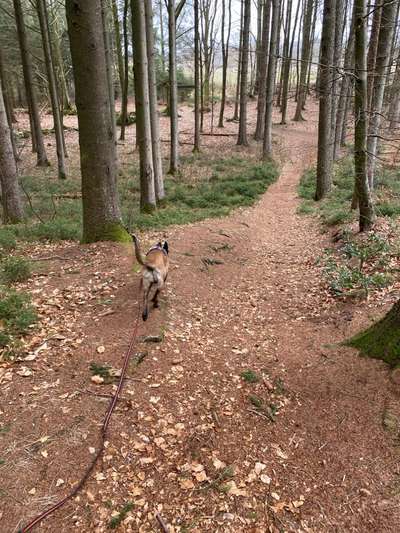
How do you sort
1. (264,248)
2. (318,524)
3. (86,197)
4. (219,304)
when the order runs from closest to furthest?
(318,524), (219,304), (86,197), (264,248)

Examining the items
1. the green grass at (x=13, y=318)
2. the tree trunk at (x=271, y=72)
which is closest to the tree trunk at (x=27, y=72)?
the tree trunk at (x=271, y=72)

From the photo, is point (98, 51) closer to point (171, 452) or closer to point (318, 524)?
point (171, 452)

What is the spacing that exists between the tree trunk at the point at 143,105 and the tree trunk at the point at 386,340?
8267 millimetres

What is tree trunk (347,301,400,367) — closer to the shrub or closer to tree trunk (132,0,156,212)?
the shrub

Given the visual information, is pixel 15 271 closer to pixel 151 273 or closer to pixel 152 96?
pixel 151 273

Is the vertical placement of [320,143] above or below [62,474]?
above

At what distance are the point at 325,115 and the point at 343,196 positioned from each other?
308 cm

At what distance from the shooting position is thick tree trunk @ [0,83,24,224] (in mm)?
9676

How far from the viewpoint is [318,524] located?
105 inches

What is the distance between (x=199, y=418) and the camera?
12.0ft

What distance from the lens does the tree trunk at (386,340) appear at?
3.73m

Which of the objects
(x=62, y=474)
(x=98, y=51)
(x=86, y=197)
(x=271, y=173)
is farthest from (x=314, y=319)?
(x=271, y=173)

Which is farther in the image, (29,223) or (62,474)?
(29,223)

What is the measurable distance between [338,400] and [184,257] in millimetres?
4895
